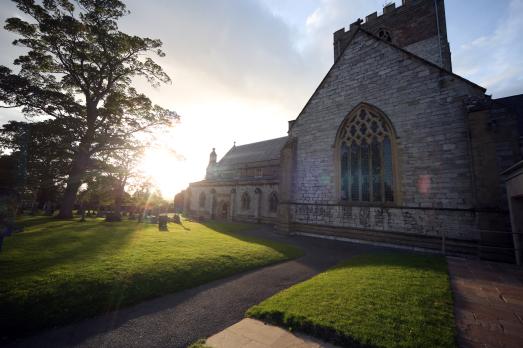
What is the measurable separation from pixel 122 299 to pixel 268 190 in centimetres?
2091

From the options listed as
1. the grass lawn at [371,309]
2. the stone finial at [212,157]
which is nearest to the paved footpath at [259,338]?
the grass lawn at [371,309]

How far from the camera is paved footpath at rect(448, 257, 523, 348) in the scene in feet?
10.5

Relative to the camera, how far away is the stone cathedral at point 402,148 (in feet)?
29.8

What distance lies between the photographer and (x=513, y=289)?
5.27 m

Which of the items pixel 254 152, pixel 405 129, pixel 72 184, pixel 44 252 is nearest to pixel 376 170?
pixel 405 129

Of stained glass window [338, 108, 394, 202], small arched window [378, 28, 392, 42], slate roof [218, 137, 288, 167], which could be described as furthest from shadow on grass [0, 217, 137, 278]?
small arched window [378, 28, 392, 42]

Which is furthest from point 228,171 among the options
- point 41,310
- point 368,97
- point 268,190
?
point 41,310

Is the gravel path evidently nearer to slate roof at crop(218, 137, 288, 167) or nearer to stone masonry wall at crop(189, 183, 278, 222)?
stone masonry wall at crop(189, 183, 278, 222)

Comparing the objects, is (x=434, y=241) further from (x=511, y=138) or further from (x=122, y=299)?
(x=122, y=299)

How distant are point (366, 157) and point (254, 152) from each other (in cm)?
2293

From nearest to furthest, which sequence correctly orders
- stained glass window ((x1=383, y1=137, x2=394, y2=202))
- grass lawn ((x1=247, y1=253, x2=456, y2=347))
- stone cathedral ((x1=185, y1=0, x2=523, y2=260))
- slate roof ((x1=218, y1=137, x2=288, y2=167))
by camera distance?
grass lawn ((x1=247, y1=253, x2=456, y2=347)), stone cathedral ((x1=185, y1=0, x2=523, y2=260)), stained glass window ((x1=383, y1=137, x2=394, y2=202)), slate roof ((x1=218, y1=137, x2=288, y2=167))

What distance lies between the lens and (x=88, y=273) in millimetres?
5426

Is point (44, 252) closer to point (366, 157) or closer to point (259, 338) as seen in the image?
point (259, 338)

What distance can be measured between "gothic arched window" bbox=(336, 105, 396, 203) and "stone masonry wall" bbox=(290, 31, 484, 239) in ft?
1.75
